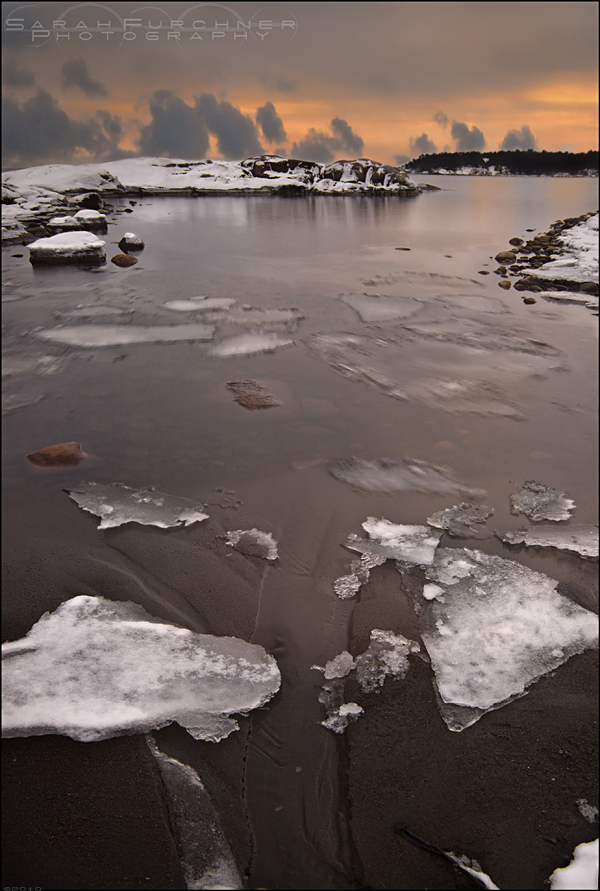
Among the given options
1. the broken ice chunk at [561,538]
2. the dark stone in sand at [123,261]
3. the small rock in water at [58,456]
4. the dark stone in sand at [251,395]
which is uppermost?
the dark stone in sand at [123,261]

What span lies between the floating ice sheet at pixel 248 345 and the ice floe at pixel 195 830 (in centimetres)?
470

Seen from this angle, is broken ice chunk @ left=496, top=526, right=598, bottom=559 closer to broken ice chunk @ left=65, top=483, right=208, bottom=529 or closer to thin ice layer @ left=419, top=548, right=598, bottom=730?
thin ice layer @ left=419, top=548, right=598, bottom=730

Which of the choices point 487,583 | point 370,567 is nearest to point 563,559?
Result: point 487,583

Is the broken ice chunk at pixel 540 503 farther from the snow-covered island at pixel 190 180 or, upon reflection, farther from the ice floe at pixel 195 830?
the snow-covered island at pixel 190 180

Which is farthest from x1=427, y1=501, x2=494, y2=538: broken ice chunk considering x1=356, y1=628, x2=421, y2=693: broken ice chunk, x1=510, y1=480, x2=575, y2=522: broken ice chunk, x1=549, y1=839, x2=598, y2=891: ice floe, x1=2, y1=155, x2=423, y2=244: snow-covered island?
x1=2, y1=155, x2=423, y2=244: snow-covered island

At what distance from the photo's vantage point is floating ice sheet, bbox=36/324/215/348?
6.45 m

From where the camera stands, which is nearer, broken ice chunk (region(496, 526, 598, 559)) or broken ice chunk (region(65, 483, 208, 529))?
broken ice chunk (region(496, 526, 598, 559))

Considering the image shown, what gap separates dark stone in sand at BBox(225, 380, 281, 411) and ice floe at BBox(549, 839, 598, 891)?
3.64 meters

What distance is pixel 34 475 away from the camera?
3.45 meters

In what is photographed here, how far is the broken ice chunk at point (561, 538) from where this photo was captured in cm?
279

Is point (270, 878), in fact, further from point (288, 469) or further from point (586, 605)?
point (288, 469)

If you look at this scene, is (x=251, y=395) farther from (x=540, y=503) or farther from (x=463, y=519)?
(x=540, y=503)

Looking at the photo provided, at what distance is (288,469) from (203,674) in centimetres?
174

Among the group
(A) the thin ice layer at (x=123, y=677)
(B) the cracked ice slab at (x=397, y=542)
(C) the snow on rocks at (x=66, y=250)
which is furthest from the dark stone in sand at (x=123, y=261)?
(A) the thin ice layer at (x=123, y=677)
